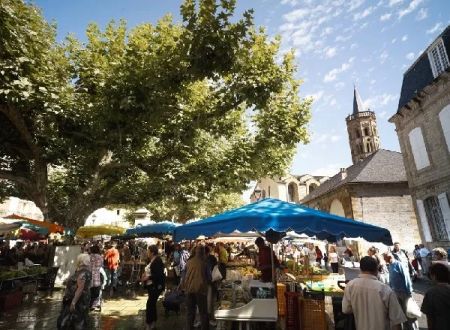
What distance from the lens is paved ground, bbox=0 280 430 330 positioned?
7699 mm

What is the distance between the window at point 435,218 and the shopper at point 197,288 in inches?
595

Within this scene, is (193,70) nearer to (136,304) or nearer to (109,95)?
(109,95)

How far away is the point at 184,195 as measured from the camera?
16766 mm

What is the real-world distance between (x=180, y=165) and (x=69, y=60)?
5.90 m

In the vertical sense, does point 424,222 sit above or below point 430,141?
below

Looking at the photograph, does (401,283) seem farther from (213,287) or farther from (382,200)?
(382,200)

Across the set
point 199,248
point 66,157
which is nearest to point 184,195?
point 66,157

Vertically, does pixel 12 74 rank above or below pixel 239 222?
above

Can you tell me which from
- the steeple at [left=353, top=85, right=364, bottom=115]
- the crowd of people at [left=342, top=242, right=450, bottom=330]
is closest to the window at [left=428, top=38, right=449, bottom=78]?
the crowd of people at [left=342, top=242, right=450, bottom=330]

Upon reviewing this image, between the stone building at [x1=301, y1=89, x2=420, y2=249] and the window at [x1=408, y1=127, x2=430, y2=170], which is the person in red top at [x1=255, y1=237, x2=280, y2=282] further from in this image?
the stone building at [x1=301, y1=89, x2=420, y2=249]

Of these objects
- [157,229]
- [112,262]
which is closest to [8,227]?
[112,262]

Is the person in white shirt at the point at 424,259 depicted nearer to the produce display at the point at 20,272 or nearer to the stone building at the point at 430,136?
the stone building at the point at 430,136

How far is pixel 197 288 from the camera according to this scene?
6.49 metres

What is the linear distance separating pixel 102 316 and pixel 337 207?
24616mm
